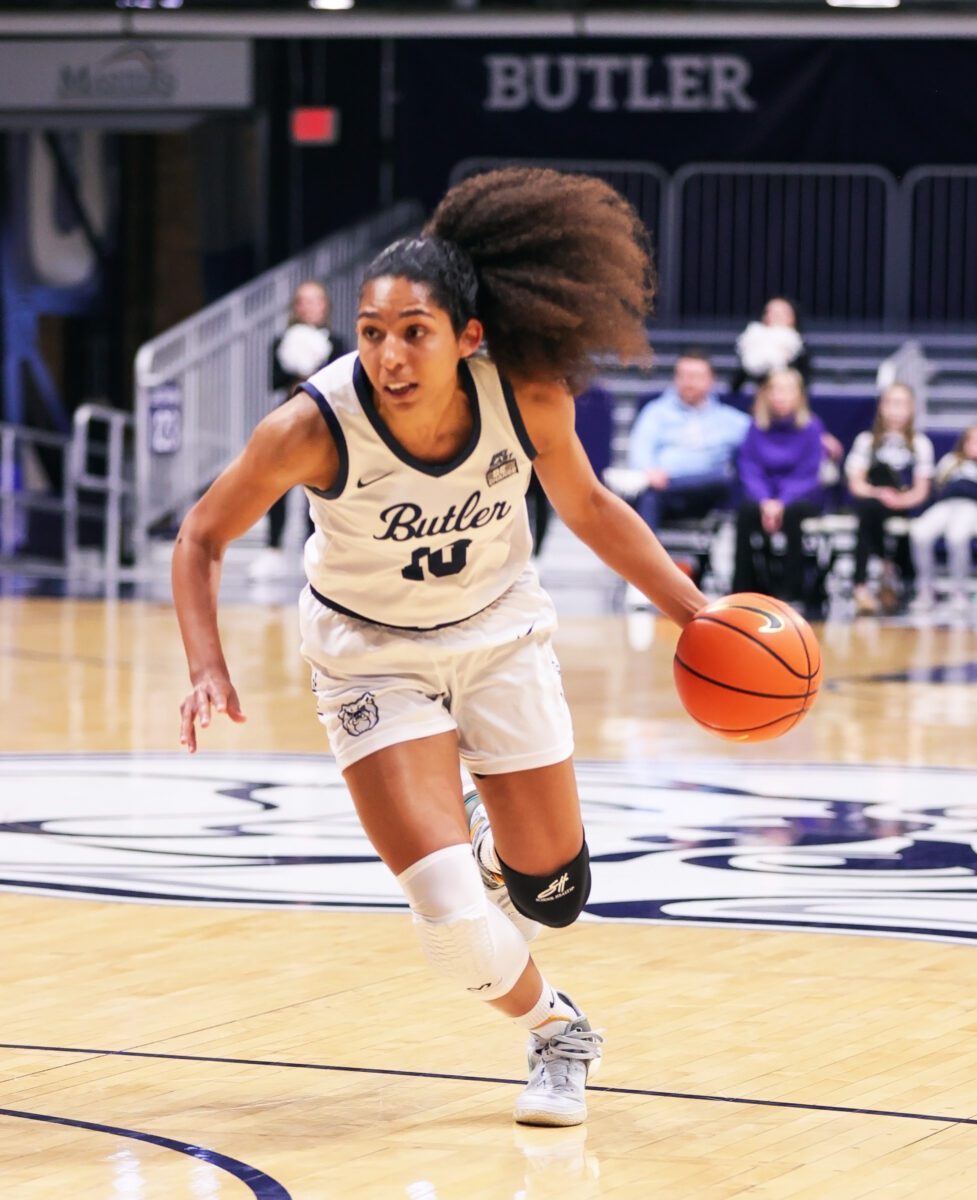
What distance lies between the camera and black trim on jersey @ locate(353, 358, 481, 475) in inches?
147

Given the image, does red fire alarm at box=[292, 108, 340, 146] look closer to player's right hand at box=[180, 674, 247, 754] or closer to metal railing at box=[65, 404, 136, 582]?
metal railing at box=[65, 404, 136, 582]

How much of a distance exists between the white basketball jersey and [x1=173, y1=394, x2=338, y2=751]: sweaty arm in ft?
0.13

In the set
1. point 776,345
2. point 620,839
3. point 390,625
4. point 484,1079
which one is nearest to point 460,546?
point 390,625

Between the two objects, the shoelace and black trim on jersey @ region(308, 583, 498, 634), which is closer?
the shoelace

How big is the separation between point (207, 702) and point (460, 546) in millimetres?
548

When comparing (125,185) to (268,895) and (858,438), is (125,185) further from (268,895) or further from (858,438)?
(268,895)

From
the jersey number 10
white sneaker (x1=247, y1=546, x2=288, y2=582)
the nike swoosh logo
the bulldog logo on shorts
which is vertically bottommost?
white sneaker (x1=247, y1=546, x2=288, y2=582)

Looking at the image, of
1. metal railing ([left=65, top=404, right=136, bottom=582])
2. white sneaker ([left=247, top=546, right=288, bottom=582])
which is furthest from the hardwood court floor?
metal railing ([left=65, top=404, right=136, bottom=582])

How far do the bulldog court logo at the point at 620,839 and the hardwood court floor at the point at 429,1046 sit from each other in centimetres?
3

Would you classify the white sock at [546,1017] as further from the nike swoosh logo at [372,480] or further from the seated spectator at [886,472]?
the seated spectator at [886,472]

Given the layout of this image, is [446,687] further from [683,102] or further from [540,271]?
[683,102]

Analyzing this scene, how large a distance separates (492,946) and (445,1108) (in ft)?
1.01

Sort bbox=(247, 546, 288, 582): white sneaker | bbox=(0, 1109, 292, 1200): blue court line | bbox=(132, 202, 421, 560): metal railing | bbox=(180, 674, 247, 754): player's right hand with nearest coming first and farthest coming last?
1. bbox=(0, 1109, 292, 1200): blue court line
2. bbox=(180, 674, 247, 754): player's right hand
3. bbox=(247, 546, 288, 582): white sneaker
4. bbox=(132, 202, 421, 560): metal railing

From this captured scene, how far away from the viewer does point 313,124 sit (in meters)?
17.3
